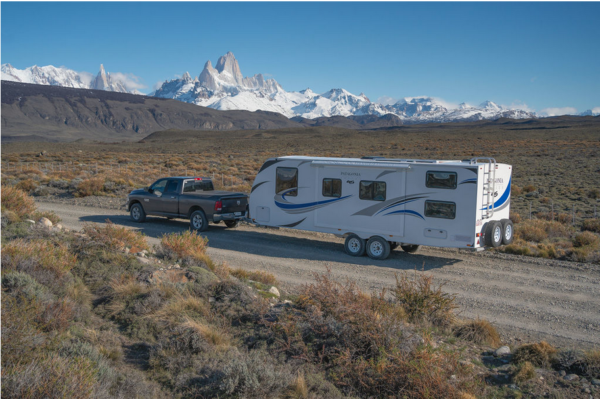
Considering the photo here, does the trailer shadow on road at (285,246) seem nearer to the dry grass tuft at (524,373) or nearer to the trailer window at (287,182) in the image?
the trailer window at (287,182)

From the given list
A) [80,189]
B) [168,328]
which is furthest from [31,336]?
[80,189]

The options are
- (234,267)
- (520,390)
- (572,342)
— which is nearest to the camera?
(520,390)

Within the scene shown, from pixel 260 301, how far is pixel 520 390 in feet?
12.6

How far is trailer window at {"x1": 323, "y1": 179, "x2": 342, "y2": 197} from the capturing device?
13.5 metres

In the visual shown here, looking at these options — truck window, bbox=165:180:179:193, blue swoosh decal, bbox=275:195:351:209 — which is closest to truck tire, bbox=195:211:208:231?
truck window, bbox=165:180:179:193

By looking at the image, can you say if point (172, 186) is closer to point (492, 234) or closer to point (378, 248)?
point (378, 248)

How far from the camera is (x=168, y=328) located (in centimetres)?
673

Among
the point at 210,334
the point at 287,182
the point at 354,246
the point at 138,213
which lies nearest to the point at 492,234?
the point at 354,246

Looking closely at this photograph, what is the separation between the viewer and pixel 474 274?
1120 centimetres

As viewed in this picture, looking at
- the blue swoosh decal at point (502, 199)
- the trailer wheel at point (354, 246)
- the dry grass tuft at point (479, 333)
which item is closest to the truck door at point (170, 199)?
the trailer wheel at point (354, 246)

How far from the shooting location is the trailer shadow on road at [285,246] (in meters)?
12.4

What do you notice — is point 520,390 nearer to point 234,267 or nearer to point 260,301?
point 260,301

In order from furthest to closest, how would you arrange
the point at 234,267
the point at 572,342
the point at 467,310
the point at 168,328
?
the point at 234,267
the point at 467,310
the point at 572,342
the point at 168,328

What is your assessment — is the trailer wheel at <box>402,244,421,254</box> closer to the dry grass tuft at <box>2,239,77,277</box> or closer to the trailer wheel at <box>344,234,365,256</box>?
the trailer wheel at <box>344,234,365,256</box>
